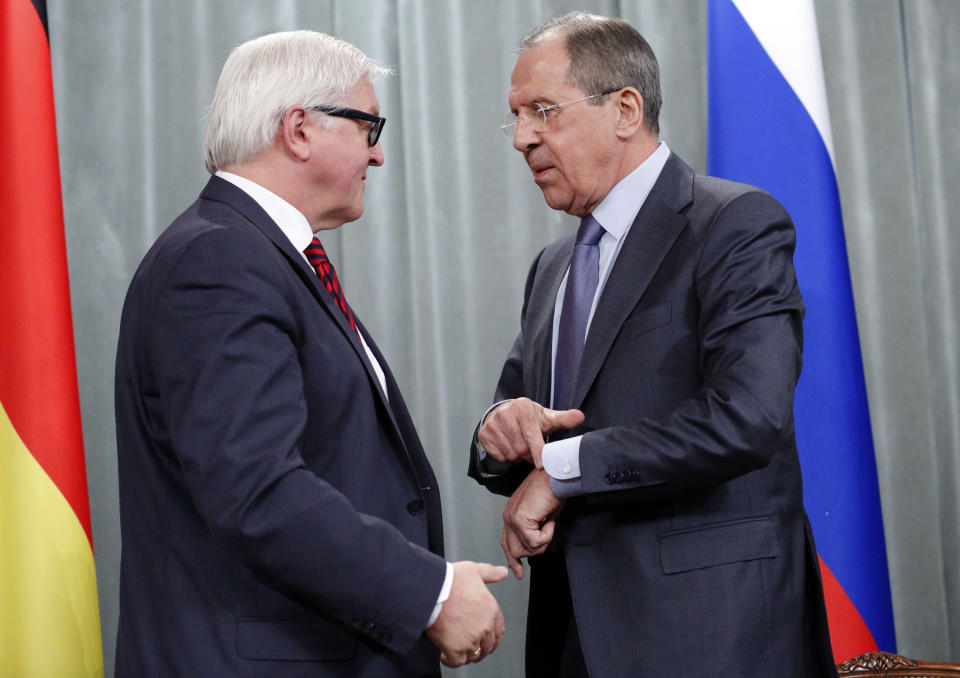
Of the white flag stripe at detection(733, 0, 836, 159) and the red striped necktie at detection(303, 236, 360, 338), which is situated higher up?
the white flag stripe at detection(733, 0, 836, 159)

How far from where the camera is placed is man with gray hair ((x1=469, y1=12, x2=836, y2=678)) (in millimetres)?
1698

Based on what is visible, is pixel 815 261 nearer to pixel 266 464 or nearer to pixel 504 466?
pixel 504 466

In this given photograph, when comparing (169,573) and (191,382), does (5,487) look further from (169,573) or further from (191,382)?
(191,382)

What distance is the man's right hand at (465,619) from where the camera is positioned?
1.39 meters

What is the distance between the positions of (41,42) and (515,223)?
64.0 inches

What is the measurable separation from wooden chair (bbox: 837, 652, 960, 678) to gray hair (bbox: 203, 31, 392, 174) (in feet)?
5.50

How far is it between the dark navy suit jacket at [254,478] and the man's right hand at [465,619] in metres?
0.04

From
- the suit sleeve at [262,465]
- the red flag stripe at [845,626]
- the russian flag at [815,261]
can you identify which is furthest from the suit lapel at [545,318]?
the red flag stripe at [845,626]

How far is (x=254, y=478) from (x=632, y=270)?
93 cm

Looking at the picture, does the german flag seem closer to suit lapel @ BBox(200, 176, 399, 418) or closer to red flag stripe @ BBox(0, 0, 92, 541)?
red flag stripe @ BBox(0, 0, 92, 541)

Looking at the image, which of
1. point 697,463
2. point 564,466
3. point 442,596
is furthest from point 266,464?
point 697,463

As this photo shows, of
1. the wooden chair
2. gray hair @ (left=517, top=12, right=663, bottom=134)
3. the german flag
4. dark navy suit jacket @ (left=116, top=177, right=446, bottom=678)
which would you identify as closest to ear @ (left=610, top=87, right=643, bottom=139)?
gray hair @ (left=517, top=12, right=663, bottom=134)

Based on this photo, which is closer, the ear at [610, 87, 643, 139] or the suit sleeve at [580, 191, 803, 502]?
the suit sleeve at [580, 191, 803, 502]

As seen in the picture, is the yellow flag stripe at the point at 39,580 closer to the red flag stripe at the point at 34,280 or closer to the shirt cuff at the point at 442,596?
the red flag stripe at the point at 34,280
